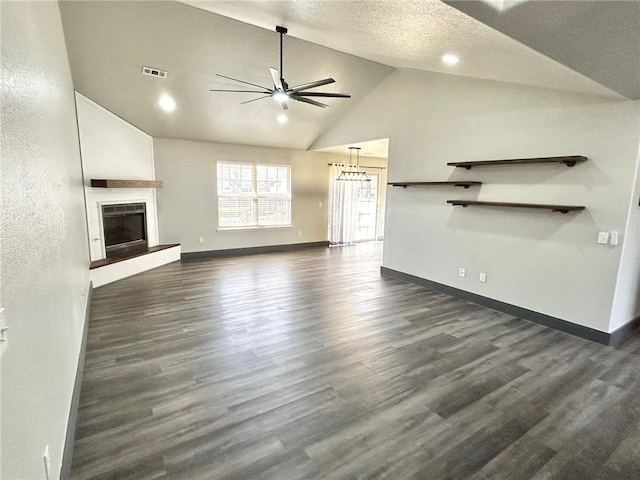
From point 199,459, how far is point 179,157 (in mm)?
6166

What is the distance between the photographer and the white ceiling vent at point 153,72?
437 cm

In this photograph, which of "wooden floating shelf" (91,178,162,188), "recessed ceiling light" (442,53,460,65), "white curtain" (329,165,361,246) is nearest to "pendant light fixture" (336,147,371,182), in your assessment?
"white curtain" (329,165,361,246)

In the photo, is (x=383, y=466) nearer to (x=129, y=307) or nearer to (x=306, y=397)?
(x=306, y=397)

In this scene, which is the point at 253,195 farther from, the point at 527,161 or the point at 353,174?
the point at 527,161

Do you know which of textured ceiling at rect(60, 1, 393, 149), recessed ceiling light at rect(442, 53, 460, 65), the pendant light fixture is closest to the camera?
recessed ceiling light at rect(442, 53, 460, 65)

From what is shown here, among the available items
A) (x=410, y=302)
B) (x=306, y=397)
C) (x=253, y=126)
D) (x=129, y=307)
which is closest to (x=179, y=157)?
(x=253, y=126)

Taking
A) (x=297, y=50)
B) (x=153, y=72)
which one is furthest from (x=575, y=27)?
(x=153, y=72)

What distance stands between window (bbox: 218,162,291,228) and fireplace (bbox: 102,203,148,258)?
5.36ft

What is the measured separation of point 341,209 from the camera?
893 cm

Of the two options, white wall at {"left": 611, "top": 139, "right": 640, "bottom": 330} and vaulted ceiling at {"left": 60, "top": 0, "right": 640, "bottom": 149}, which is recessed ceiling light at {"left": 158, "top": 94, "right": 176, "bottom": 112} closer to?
vaulted ceiling at {"left": 60, "top": 0, "right": 640, "bottom": 149}

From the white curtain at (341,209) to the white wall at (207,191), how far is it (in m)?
0.49

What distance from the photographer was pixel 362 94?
5.90 m

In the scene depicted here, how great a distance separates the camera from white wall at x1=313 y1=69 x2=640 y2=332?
10.8 feet

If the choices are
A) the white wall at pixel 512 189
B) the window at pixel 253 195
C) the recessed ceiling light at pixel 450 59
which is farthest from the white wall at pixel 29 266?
the window at pixel 253 195
